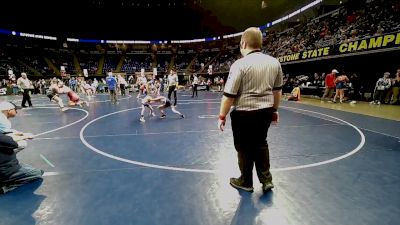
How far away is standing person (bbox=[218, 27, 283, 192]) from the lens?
3.00 m

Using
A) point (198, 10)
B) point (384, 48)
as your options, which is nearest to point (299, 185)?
point (384, 48)

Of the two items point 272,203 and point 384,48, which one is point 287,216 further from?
point 384,48

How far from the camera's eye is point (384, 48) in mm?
12898

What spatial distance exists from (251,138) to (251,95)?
570mm

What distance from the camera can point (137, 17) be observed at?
40.6 meters

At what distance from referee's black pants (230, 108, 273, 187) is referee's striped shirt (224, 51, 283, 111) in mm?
104

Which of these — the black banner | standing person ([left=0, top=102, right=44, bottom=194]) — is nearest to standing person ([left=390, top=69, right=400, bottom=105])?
the black banner

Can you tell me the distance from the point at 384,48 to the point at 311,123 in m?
8.28

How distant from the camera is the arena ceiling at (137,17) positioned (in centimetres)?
3300

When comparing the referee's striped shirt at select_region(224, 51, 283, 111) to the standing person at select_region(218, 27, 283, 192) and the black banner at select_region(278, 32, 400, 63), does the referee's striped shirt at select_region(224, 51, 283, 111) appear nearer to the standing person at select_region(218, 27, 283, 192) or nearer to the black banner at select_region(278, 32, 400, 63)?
the standing person at select_region(218, 27, 283, 192)

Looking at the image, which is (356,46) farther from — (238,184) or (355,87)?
(238,184)

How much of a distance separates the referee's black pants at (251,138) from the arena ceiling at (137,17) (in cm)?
3043

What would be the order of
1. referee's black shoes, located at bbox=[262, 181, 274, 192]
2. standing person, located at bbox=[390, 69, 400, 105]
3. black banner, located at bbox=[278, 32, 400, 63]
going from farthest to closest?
1. standing person, located at bbox=[390, 69, 400, 105]
2. black banner, located at bbox=[278, 32, 400, 63]
3. referee's black shoes, located at bbox=[262, 181, 274, 192]

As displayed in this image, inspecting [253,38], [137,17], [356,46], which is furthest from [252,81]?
[137,17]
